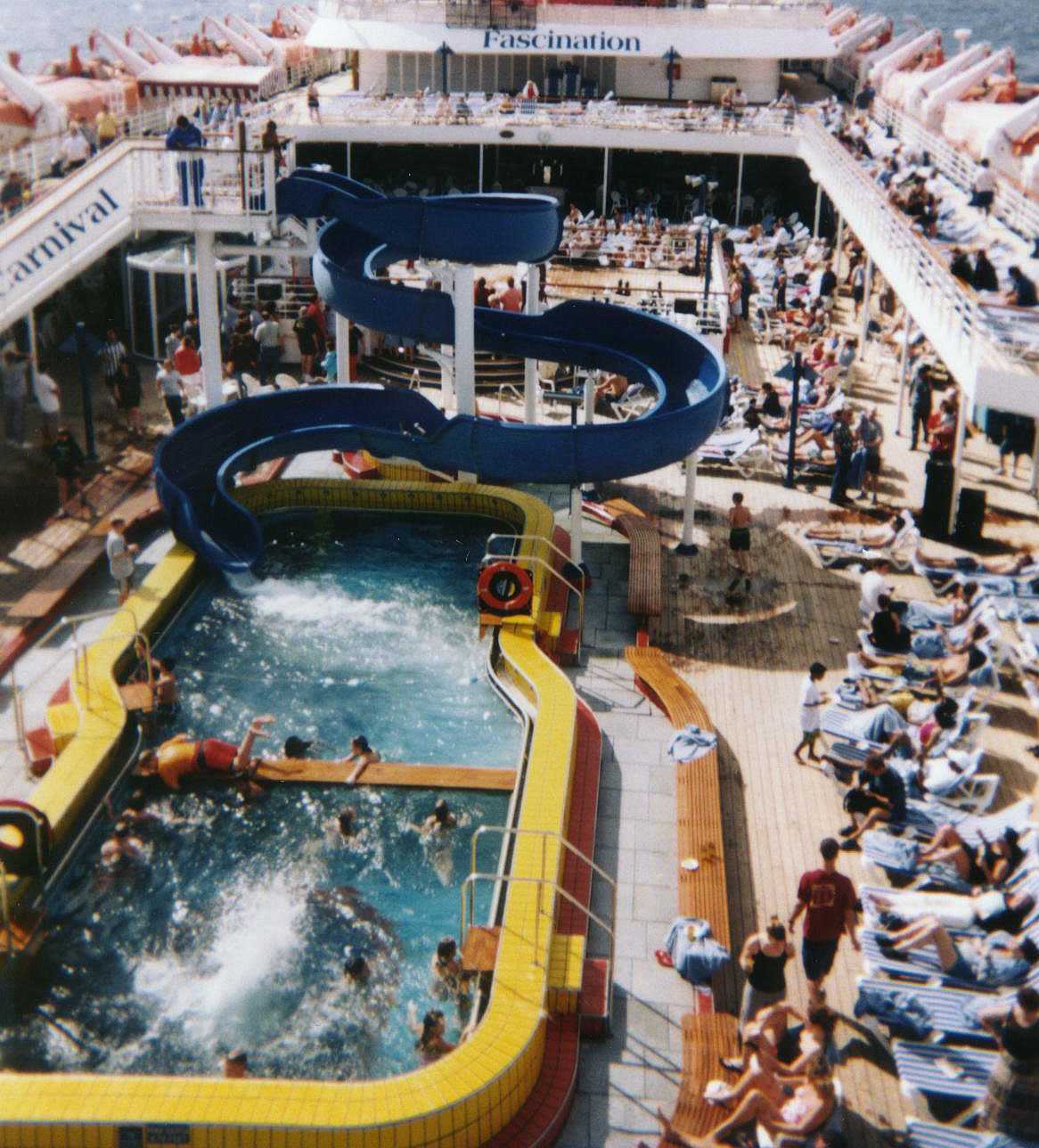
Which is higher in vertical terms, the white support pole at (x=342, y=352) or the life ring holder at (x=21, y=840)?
the white support pole at (x=342, y=352)

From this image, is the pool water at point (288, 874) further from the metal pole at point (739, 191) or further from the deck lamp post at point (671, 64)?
the deck lamp post at point (671, 64)

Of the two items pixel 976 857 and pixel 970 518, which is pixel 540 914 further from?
pixel 970 518

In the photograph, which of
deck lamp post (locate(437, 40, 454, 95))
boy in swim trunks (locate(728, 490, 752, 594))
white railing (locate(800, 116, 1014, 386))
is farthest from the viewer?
deck lamp post (locate(437, 40, 454, 95))

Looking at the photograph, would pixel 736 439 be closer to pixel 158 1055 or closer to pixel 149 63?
pixel 158 1055

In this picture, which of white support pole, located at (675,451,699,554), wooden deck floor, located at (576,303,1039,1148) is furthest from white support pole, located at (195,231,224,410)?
white support pole, located at (675,451,699,554)

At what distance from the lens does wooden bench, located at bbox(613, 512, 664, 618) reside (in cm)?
1579

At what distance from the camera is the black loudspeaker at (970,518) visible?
58.5 ft

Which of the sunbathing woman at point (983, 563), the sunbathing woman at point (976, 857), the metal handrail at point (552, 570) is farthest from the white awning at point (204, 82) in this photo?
the sunbathing woman at point (976, 857)

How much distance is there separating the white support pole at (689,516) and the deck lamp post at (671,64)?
70.0 feet

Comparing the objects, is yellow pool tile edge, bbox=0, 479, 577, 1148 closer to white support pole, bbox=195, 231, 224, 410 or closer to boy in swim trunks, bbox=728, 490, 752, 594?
boy in swim trunks, bbox=728, 490, 752, 594

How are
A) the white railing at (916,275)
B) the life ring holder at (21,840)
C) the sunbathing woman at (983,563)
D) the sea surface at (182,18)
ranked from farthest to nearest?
1. the sea surface at (182,18)
2. the sunbathing woman at (983,563)
3. the white railing at (916,275)
4. the life ring holder at (21,840)

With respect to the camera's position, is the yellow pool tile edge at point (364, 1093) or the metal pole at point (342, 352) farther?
the metal pole at point (342, 352)

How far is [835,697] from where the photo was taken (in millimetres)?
13836

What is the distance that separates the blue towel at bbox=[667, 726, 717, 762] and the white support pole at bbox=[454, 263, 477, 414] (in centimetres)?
572
